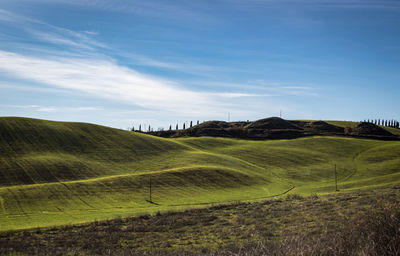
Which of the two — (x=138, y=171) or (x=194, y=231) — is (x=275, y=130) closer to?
(x=138, y=171)

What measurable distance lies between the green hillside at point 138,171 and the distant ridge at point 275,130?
21.5 m

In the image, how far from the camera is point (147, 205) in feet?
158

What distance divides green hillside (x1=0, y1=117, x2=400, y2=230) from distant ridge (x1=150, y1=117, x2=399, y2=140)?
21.5 meters

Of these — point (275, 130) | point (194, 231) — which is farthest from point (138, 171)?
point (275, 130)

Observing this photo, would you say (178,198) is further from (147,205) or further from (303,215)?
(303,215)

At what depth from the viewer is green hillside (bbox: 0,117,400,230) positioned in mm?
46875

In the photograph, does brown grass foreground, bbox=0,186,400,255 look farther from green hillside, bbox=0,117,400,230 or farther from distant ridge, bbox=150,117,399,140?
distant ridge, bbox=150,117,399,140

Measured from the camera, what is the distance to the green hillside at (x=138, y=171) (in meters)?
46.9

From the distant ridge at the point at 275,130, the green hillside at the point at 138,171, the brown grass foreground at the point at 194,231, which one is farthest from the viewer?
the distant ridge at the point at 275,130

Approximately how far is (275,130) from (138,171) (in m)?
83.1

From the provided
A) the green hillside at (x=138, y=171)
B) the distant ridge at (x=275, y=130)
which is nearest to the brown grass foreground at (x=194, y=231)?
the green hillside at (x=138, y=171)

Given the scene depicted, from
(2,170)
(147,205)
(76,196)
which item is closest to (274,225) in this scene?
(147,205)

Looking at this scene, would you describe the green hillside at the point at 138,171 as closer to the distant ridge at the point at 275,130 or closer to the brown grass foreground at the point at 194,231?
the brown grass foreground at the point at 194,231

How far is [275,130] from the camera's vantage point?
13950cm
